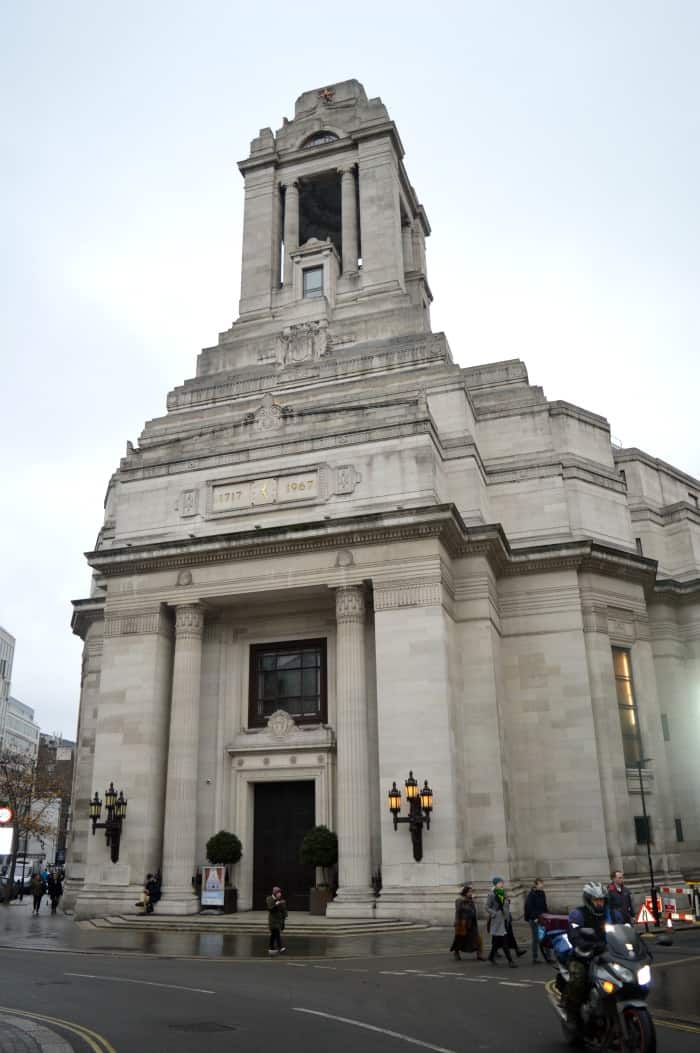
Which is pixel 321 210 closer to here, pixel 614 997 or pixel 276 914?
pixel 276 914

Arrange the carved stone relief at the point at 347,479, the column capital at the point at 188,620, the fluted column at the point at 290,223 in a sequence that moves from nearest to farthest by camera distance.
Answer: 1. the carved stone relief at the point at 347,479
2. the column capital at the point at 188,620
3. the fluted column at the point at 290,223

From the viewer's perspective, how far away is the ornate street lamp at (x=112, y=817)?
98.2 ft

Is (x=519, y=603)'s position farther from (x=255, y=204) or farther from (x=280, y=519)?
(x=255, y=204)

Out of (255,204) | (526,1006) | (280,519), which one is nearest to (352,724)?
(280,519)

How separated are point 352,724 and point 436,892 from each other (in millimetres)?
5767

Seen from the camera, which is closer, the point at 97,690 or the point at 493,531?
the point at 493,531

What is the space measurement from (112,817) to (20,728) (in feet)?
499

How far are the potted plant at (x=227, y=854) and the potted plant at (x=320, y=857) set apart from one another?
2.66 metres

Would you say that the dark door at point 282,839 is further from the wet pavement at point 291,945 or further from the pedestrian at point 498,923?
the pedestrian at point 498,923

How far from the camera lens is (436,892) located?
85.9ft

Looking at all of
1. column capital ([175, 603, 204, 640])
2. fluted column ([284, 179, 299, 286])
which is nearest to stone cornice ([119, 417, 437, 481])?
column capital ([175, 603, 204, 640])

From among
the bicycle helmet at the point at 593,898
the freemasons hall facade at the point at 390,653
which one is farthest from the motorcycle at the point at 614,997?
the freemasons hall facade at the point at 390,653


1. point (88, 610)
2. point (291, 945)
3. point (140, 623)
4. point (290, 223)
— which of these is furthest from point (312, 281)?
point (291, 945)

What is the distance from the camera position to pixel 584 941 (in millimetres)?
10719
